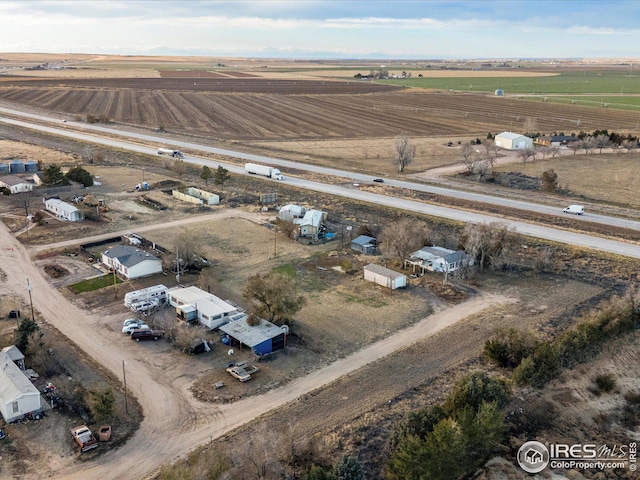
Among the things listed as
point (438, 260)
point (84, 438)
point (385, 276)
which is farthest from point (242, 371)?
point (438, 260)

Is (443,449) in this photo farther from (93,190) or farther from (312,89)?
(312,89)

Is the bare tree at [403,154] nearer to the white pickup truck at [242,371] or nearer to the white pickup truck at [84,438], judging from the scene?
the white pickup truck at [242,371]

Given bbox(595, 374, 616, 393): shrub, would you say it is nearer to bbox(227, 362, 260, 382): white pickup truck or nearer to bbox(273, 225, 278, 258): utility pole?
bbox(227, 362, 260, 382): white pickup truck

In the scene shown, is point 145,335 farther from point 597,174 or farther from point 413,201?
point 597,174

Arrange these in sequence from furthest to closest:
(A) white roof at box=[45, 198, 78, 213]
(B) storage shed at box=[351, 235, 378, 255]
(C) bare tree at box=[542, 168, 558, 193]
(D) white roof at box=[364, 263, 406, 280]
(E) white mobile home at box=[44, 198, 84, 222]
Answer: (C) bare tree at box=[542, 168, 558, 193] → (A) white roof at box=[45, 198, 78, 213] → (E) white mobile home at box=[44, 198, 84, 222] → (B) storage shed at box=[351, 235, 378, 255] → (D) white roof at box=[364, 263, 406, 280]

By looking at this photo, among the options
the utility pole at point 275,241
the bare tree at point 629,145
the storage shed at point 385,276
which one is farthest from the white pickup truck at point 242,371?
the bare tree at point 629,145

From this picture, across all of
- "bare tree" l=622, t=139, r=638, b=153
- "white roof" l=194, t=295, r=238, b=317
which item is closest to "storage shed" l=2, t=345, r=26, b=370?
"white roof" l=194, t=295, r=238, b=317
